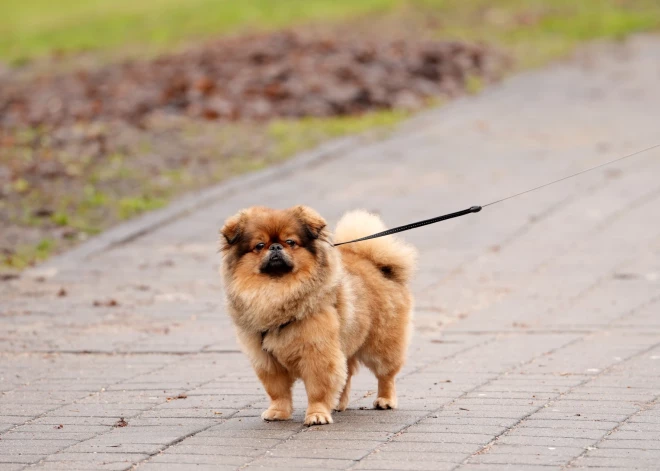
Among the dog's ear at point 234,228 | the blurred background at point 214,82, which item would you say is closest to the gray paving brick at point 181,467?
the dog's ear at point 234,228

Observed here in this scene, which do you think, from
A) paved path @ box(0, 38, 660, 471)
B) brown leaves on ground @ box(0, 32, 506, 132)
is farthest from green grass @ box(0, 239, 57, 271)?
brown leaves on ground @ box(0, 32, 506, 132)

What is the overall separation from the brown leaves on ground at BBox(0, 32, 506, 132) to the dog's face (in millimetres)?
10176

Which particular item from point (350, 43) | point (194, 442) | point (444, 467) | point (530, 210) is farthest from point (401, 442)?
point (350, 43)

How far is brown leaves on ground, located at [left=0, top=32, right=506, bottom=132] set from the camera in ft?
60.7

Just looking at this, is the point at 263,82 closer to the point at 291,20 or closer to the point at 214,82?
the point at 214,82

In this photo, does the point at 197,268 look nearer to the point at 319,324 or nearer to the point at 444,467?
the point at 319,324

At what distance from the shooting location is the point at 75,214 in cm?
1320

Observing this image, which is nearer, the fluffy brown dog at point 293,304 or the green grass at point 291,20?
the fluffy brown dog at point 293,304

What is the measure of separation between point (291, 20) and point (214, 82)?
9.62m

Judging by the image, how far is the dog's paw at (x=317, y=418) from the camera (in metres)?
6.27

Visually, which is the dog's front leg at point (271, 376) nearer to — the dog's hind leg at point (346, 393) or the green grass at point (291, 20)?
the dog's hind leg at point (346, 393)

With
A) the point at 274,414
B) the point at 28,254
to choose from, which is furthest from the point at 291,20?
the point at 274,414

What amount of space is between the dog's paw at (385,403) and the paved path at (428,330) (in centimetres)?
6

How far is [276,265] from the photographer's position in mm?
6105
